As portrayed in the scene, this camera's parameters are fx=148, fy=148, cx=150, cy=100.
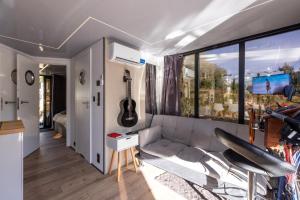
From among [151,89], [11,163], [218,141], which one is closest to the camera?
[11,163]

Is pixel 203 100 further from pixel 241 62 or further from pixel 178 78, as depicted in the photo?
pixel 241 62

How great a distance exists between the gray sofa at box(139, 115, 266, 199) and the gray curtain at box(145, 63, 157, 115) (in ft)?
1.04

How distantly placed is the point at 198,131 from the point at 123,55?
1.66 m

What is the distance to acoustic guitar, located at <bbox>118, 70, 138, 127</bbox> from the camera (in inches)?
94.3

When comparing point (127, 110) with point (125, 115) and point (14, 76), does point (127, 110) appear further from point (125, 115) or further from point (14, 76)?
point (14, 76)

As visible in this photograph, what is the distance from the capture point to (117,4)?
55.4 inches

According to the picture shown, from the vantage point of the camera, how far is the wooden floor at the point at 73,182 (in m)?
1.78

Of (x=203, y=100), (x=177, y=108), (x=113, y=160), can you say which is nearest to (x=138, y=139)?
(x=113, y=160)

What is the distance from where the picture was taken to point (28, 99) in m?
2.95

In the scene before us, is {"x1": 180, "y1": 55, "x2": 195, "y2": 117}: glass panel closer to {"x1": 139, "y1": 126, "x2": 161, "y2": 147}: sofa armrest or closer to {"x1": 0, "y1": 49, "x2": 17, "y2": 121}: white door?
{"x1": 139, "y1": 126, "x2": 161, "y2": 147}: sofa armrest

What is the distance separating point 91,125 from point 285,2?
2904 millimetres

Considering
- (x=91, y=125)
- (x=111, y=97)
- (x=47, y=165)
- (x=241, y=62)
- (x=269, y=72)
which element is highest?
(x=241, y=62)

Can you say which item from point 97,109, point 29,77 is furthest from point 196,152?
point 29,77

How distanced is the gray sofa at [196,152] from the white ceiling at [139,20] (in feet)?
4.34
